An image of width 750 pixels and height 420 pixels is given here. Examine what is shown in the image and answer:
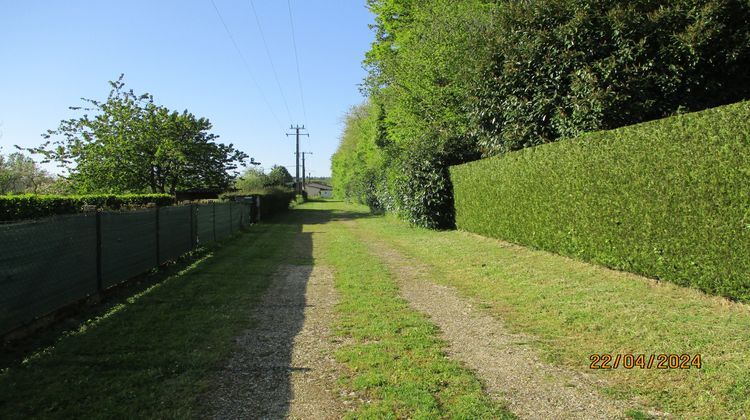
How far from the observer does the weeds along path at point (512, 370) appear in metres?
3.47

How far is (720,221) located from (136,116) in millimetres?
31545

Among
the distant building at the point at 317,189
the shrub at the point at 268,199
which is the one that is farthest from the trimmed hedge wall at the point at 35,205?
the distant building at the point at 317,189

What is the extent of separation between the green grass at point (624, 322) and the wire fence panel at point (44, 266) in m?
5.64

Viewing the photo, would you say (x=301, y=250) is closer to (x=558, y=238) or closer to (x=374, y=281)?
(x=374, y=281)

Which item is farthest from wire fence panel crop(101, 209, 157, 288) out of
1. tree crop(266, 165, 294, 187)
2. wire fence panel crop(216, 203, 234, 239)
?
tree crop(266, 165, 294, 187)

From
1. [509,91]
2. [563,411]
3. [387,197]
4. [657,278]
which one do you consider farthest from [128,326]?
[387,197]

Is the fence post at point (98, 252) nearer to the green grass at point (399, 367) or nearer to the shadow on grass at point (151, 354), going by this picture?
the shadow on grass at point (151, 354)

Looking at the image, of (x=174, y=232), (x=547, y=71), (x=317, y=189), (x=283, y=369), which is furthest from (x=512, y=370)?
(x=317, y=189)

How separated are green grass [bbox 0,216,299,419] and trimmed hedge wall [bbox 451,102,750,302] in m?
5.83

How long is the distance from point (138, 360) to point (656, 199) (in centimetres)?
688

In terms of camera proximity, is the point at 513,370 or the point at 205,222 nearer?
the point at 513,370

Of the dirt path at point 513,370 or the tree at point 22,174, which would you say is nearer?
the dirt path at point 513,370

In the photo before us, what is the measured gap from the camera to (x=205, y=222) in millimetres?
13977

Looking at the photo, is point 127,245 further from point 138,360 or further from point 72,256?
point 138,360
